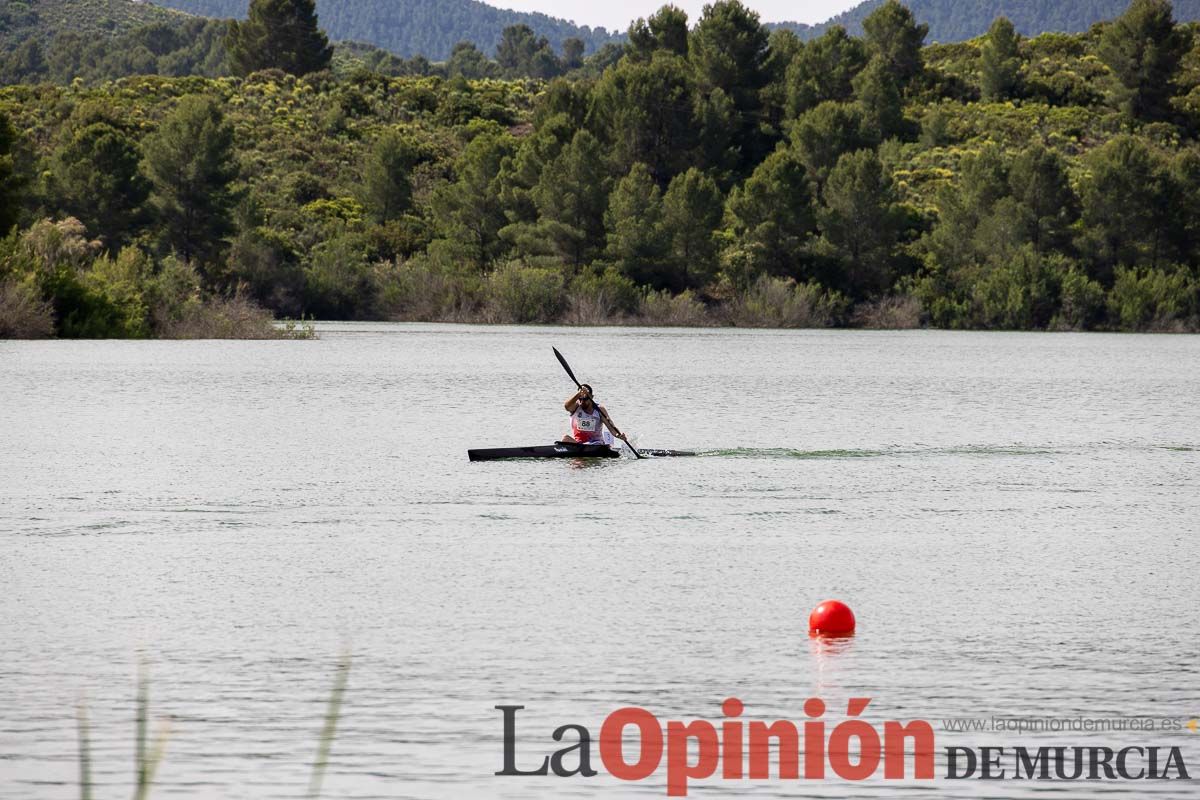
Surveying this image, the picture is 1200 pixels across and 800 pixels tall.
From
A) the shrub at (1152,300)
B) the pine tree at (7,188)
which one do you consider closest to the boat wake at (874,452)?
the pine tree at (7,188)

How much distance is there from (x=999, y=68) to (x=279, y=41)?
48.9m

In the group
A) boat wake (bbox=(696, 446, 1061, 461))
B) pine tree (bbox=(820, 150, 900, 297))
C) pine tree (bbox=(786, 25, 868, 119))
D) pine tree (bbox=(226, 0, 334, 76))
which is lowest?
boat wake (bbox=(696, 446, 1061, 461))

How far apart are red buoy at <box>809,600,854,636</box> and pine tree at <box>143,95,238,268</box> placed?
235 ft

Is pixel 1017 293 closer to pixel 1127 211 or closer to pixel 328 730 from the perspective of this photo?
pixel 1127 211

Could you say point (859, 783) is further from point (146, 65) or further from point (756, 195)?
point (146, 65)

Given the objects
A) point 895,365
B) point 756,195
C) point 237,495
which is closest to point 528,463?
point 237,495

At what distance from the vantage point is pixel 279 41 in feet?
432

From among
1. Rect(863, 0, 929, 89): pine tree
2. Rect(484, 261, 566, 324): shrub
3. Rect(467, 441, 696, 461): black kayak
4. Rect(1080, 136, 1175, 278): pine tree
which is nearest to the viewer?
Rect(467, 441, 696, 461): black kayak

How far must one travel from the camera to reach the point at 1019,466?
26469 mm

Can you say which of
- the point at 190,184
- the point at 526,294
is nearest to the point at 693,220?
the point at 526,294

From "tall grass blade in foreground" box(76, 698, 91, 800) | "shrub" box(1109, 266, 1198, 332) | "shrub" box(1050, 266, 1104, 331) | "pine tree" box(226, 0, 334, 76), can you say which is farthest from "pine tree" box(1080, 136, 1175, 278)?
"tall grass blade in foreground" box(76, 698, 91, 800)

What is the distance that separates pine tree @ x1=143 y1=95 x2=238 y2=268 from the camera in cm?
8169

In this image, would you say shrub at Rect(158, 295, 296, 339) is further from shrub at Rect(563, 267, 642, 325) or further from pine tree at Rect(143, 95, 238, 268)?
shrub at Rect(563, 267, 642, 325)

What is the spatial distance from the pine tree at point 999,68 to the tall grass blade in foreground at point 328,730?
11364cm
